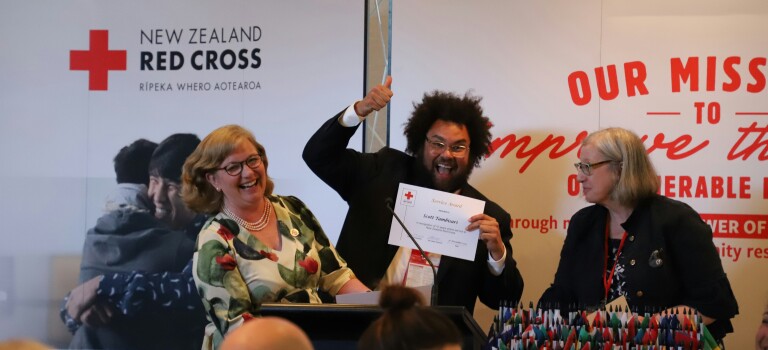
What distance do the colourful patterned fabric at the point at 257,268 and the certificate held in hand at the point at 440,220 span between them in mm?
353

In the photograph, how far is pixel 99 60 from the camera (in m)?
5.13

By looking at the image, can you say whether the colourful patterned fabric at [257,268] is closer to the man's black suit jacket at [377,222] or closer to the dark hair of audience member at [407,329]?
the man's black suit jacket at [377,222]

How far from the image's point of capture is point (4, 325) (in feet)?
17.1

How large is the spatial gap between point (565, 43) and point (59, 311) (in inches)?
114

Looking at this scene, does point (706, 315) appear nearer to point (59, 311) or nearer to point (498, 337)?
point (498, 337)

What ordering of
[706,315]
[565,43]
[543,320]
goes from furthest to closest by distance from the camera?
[565,43] < [706,315] < [543,320]

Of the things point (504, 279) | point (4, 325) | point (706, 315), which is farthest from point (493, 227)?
point (4, 325)

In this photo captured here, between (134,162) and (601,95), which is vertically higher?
(601,95)

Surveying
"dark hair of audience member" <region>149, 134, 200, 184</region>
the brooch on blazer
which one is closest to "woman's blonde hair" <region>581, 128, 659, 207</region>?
the brooch on blazer

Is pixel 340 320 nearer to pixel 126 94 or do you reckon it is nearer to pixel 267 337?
pixel 267 337

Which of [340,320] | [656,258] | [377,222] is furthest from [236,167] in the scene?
[656,258]

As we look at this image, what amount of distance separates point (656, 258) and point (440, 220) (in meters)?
0.87

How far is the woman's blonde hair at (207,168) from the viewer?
3711 mm

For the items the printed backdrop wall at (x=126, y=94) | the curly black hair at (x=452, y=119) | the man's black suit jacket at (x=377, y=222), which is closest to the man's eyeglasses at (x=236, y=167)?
the man's black suit jacket at (x=377, y=222)
